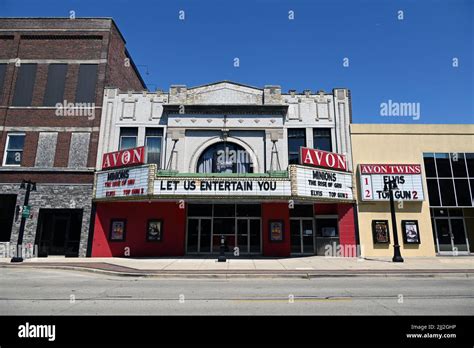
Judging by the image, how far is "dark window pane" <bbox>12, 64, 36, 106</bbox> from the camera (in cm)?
2156

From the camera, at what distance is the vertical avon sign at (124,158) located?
18.1 meters

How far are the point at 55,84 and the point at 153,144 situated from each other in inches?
336

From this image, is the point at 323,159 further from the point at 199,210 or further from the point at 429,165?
the point at 199,210

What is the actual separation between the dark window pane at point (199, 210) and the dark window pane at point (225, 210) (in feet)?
1.57

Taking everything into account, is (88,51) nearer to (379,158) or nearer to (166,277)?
(166,277)

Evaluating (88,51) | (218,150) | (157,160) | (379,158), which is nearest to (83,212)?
(157,160)

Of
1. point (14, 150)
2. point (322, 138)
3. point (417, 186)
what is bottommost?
point (417, 186)

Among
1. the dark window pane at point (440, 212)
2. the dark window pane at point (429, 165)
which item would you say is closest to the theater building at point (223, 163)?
the dark window pane at point (429, 165)

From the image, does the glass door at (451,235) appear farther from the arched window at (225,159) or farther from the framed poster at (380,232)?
the arched window at (225,159)

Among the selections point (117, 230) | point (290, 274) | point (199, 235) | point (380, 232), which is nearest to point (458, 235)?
point (380, 232)

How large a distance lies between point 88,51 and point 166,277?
18358 millimetres

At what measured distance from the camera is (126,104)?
21578 millimetres

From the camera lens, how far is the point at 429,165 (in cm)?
2086
